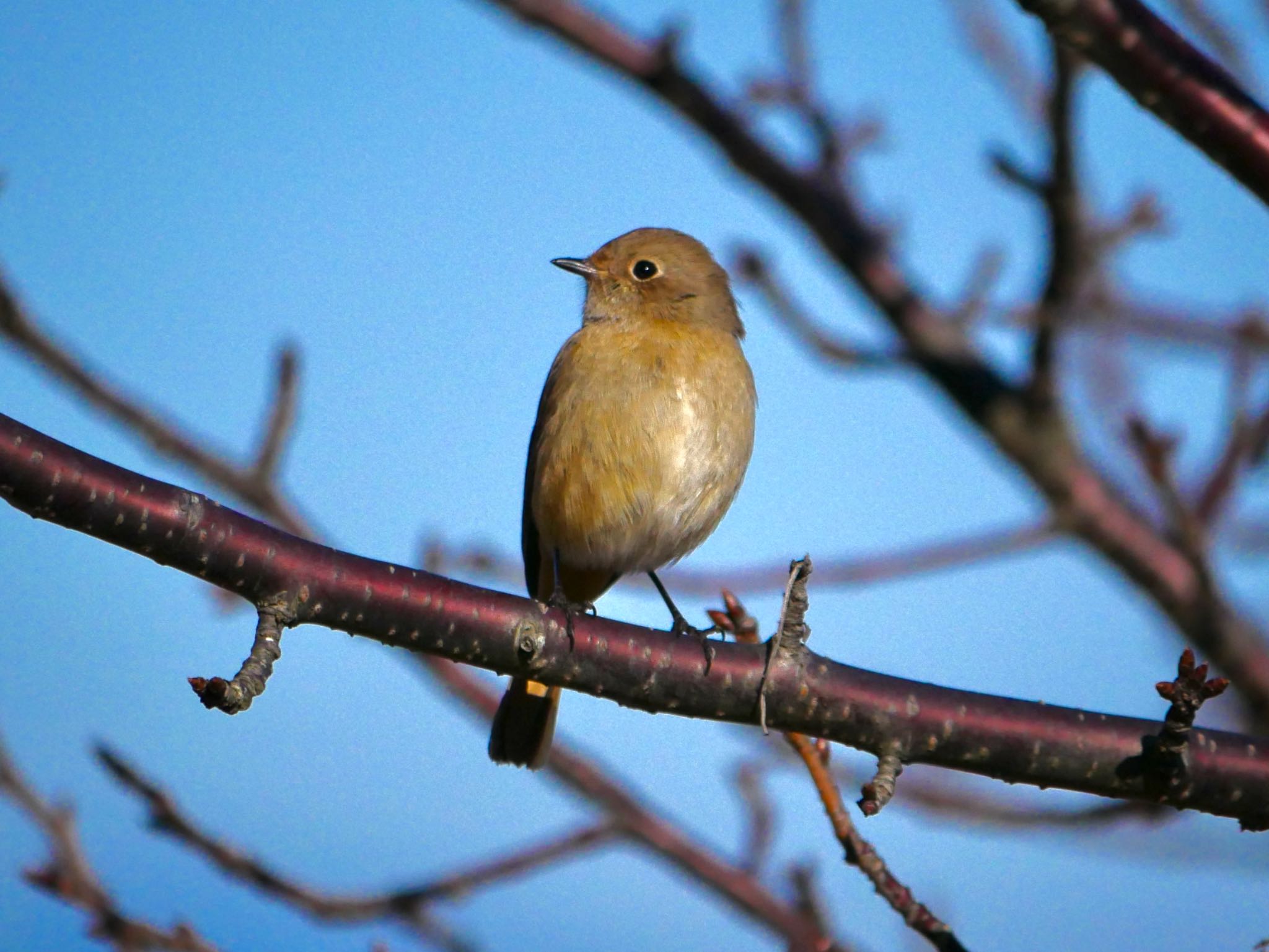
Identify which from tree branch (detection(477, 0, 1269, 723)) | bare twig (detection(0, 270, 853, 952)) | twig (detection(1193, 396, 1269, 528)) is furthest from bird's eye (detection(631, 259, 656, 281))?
twig (detection(1193, 396, 1269, 528))

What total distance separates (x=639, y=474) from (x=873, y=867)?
1.86 m

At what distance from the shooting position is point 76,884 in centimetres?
410

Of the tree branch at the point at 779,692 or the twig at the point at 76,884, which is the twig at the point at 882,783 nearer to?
the tree branch at the point at 779,692

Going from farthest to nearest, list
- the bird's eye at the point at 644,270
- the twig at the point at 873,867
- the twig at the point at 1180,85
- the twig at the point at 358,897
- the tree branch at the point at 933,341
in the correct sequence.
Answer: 1. the tree branch at the point at 933,341
2. the bird's eye at the point at 644,270
3. the twig at the point at 358,897
4. the twig at the point at 1180,85
5. the twig at the point at 873,867

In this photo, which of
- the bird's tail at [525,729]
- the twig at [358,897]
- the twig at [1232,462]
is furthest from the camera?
the twig at [1232,462]

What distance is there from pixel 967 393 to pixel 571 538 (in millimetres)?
2792

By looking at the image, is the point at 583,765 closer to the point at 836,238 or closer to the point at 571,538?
the point at 571,538

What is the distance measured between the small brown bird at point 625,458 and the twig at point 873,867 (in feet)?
4.60

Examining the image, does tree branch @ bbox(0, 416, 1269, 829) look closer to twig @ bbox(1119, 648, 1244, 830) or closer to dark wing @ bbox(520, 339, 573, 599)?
twig @ bbox(1119, 648, 1244, 830)

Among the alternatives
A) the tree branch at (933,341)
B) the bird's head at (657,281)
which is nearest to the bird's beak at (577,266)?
the bird's head at (657,281)

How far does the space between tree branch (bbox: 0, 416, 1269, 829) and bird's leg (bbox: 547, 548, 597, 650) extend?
0.07 ft

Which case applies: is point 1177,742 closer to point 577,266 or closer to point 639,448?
point 639,448

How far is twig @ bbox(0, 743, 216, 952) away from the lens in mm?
3645

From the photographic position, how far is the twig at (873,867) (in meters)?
3.25
